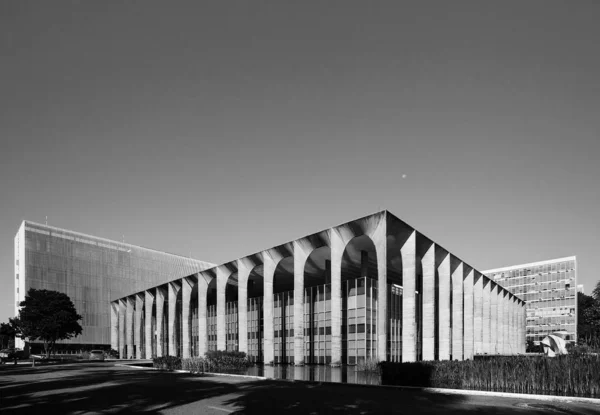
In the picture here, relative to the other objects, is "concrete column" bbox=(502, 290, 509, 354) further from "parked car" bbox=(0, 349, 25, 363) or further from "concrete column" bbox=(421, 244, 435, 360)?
"parked car" bbox=(0, 349, 25, 363)

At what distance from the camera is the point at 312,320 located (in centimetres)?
4519

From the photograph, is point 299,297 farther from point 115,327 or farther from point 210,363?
point 115,327

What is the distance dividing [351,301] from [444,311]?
7.55 m

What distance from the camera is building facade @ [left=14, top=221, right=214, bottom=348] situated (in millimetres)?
85875

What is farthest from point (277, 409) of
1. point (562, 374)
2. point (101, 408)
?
point (562, 374)

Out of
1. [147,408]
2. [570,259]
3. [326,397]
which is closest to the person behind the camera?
[147,408]

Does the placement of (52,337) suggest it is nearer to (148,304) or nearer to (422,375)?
(148,304)

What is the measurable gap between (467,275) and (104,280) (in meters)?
75.1

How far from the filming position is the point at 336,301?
34.6 meters

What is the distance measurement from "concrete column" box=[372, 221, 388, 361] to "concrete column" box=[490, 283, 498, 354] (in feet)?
96.8

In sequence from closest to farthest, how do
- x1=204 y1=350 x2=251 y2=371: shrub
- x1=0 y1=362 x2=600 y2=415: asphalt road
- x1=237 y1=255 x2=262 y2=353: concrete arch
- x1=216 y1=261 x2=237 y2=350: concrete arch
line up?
x1=0 y1=362 x2=600 y2=415: asphalt road < x1=204 y1=350 x2=251 y2=371: shrub < x1=237 y1=255 x2=262 y2=353: concrete arch < x1=216 y1=261 x2=237 y2=350: concrete arch

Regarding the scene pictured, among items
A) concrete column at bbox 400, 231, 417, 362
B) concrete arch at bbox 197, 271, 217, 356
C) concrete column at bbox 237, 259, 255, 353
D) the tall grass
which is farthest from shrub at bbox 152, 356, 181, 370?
the tall grass

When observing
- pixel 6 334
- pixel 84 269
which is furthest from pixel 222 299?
pixel 84 269

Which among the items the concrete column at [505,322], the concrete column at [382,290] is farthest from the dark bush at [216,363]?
the concrete column at [505,322]
